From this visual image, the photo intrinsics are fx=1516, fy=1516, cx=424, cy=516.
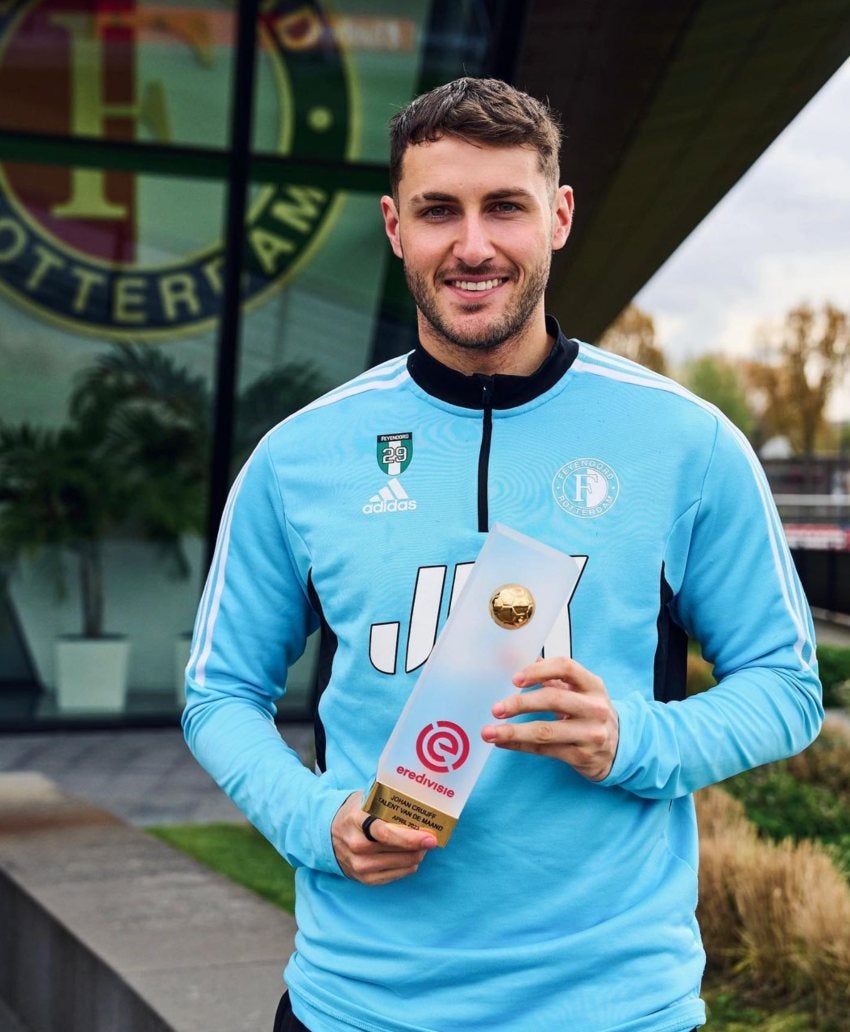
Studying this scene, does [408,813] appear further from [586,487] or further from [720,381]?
[720,381]

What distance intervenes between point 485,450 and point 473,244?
25 centimetres

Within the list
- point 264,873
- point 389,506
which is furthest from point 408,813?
point 264,873

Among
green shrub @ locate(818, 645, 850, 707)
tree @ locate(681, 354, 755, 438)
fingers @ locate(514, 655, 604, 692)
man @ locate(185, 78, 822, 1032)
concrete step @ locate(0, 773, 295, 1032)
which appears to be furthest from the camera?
tree @ locate(681, 354, 755, 438)

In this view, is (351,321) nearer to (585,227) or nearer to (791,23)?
(585,227)

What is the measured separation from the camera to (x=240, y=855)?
236 inches

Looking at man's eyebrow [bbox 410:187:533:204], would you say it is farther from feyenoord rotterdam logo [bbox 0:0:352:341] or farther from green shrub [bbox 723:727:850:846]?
feyenoord rotterdam logo [bbox 0:0:352:341]

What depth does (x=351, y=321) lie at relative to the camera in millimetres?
11117

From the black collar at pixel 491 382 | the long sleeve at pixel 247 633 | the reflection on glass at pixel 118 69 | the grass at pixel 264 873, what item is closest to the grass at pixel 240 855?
the grass at pixel 264 873

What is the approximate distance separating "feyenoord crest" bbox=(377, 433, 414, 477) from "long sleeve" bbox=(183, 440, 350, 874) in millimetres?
153

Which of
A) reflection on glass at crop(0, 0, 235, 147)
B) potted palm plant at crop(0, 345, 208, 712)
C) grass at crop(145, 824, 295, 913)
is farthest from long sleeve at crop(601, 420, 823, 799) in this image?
potted palm plant at crop(0, 345, 208, 712)

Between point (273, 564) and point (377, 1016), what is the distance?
0.59 metres

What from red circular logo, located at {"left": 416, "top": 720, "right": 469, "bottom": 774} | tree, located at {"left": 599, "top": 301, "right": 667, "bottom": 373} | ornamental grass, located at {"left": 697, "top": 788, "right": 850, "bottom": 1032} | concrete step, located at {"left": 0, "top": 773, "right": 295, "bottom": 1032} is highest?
red circular logo, located at {"left": 416, "top": 720, "right": 469, "bottom": 774}

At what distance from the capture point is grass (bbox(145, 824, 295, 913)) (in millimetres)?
5246

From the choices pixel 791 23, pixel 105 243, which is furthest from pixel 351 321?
pixel 791 23
